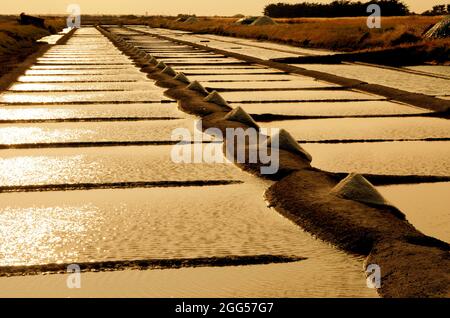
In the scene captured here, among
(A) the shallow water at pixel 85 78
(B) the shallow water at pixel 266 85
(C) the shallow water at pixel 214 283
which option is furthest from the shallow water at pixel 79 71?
(C) the shallow water at pixel 214 283

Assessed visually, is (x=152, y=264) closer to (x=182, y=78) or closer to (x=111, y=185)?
(x=111, y=185)

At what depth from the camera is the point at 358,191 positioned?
263 cm

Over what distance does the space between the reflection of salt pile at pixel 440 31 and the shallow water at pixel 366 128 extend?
8.94 metres

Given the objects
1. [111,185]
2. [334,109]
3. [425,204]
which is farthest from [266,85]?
[425,204]

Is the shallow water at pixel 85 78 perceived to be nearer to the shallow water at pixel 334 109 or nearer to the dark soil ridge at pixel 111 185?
the shallow water at pixel 334 109

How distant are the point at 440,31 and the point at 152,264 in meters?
12.5

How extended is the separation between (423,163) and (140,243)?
176cm

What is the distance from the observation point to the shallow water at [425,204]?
Result: 7.80 ft

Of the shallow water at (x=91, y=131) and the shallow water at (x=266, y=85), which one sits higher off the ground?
the shallow water at (x=91, y=131)

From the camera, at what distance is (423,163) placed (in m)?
3.47

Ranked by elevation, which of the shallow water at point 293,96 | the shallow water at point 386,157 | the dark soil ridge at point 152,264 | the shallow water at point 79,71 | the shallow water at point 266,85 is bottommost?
the shallow water at point 79,71
